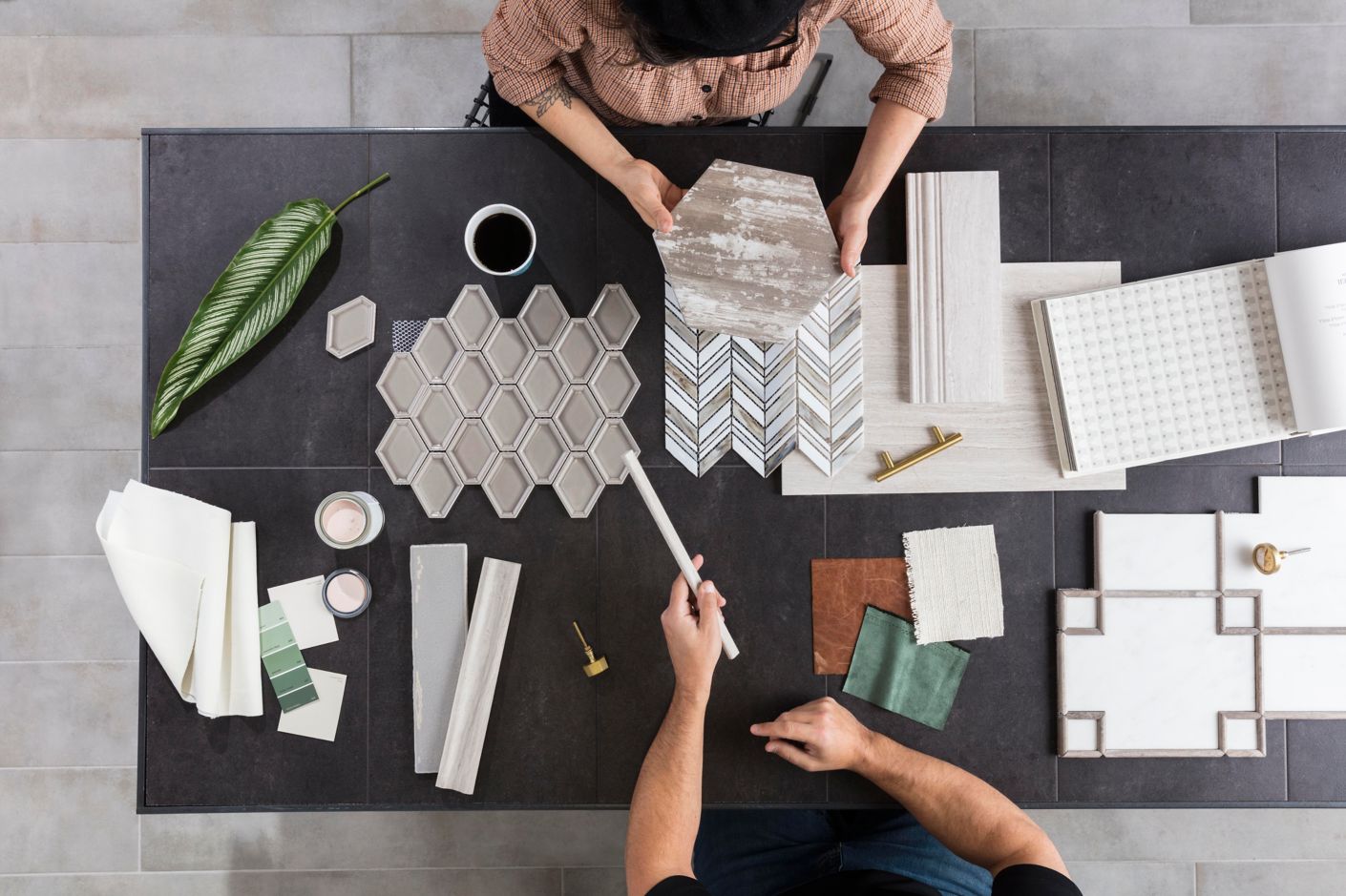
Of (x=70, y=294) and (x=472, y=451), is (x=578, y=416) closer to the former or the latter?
(x=472, y=451)

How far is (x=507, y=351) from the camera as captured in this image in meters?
1.36

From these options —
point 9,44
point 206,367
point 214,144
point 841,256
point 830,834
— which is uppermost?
point 9,44

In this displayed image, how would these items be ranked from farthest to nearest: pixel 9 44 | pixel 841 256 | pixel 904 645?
pixel 9 44
pixel 904 645
pixel 841 256

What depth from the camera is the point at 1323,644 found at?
52.6 inches

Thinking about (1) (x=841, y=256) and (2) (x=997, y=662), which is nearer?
(1) (x=841, y=256)

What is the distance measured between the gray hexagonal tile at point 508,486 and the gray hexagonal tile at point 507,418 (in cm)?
3

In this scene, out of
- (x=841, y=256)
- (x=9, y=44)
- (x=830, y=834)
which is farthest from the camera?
(x=9, y=44)

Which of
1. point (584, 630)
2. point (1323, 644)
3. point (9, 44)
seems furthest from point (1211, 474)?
point (9, 44)

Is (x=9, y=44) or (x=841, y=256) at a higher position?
(x=9, y=44)

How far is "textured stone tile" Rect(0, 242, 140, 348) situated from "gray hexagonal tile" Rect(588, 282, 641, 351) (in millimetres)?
1379

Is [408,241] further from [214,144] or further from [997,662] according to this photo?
[997,662]

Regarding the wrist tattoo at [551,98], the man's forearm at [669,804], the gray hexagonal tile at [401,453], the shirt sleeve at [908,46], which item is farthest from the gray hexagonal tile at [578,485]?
the shirt sleeve at [908,46]

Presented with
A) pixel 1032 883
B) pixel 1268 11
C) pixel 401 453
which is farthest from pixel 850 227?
pixel 1268 11

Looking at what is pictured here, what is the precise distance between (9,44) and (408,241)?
4.96 feet
